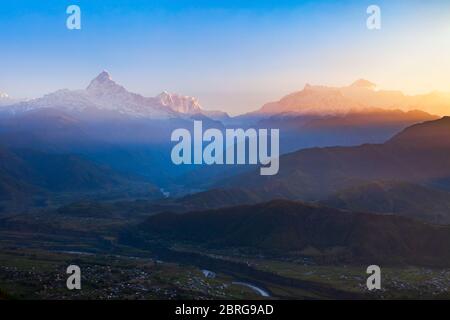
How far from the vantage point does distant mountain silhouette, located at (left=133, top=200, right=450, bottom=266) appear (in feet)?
515

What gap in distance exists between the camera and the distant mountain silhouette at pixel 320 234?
15700 cm

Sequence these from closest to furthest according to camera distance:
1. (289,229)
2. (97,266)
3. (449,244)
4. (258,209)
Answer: (97,266), (449,244), (289,229), (258,209)

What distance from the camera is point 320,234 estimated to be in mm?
173875

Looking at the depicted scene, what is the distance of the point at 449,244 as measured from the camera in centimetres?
15512
